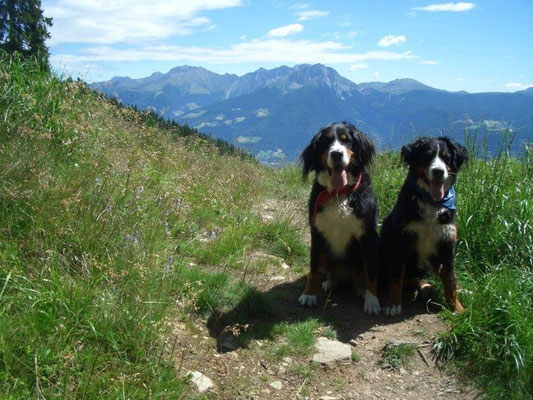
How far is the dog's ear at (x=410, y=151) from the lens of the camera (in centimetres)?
383

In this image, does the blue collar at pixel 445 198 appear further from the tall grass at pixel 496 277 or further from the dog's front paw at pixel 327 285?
the dog's front paw at pixel 327 285

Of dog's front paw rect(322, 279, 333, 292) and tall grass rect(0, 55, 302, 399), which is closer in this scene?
tall grass rect(0, 55, 302, 399)

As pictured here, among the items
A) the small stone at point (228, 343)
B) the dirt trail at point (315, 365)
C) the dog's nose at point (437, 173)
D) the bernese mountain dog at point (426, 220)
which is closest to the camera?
the dirt trail at point (315, 365)

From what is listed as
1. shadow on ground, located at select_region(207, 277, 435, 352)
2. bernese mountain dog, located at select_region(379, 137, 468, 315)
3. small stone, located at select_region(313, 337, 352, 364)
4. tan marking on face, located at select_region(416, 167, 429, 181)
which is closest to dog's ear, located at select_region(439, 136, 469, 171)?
bernese mountain dog, located at select_region(379, 137, 468, 315)

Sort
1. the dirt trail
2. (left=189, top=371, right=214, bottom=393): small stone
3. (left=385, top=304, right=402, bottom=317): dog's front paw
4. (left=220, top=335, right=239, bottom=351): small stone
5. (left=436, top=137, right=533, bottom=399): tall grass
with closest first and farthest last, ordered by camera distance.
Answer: (left=189, top=371, right=214, bottom=393): small stone < the dirt trail < (left=436, top=137, right=533, bottom=399): tall grass < (left=220, top=335, right=239, bottom=351): small stone < (left=385, top=304, right=402, bottom=317): dog's front paw

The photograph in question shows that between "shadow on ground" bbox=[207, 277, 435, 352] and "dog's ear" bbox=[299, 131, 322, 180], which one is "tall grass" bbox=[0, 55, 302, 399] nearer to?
"shadow on ground" bbox=[207, 277, 435, 352]

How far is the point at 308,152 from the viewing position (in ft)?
13.3

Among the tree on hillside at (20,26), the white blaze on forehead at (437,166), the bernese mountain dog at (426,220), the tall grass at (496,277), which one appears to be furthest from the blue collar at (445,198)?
the tree on hillside at (20,26)

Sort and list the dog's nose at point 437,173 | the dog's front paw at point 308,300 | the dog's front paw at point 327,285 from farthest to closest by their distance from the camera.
A: 1. the dog's front paw at point 327,285
2. the dog's front paw at point 308,300
3. the dog's nose at point 437,173

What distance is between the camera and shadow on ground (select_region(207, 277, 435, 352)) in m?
3.26

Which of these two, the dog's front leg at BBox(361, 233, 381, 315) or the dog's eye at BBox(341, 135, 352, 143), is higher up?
the dog's eye at BBox(341, 135, 352, 143)

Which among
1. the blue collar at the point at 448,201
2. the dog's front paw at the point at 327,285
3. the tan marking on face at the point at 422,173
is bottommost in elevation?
the dog's front paw at the point at 327,285

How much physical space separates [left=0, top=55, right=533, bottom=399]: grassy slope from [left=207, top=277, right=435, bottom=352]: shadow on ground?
0.34ft

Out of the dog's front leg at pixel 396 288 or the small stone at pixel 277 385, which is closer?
the small stone at pixel 277 385
